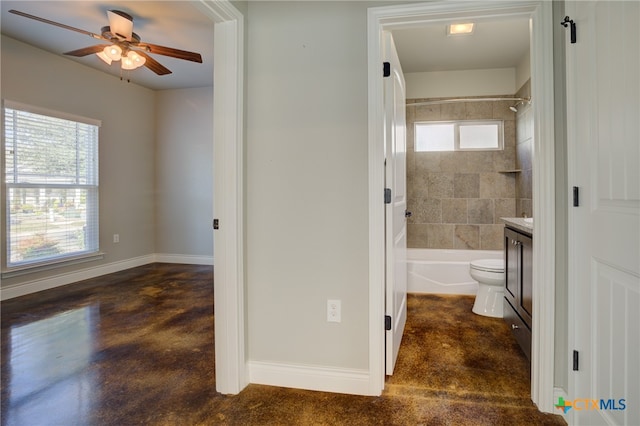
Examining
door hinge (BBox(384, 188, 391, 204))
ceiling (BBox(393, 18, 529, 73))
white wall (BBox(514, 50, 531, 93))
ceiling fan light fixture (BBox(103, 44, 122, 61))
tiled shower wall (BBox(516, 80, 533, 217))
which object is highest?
ceiling (BBox(393, 18, 529, 73))

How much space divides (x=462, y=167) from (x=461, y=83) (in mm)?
1030

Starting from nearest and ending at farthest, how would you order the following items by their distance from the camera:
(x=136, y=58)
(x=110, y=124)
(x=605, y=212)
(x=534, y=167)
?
1. (x=605, y=212)
2. (x=534, y=167)
3. (x=136, y=58)
4. (x=110, y=124)

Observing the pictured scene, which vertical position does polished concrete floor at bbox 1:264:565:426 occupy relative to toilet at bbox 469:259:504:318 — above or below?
below

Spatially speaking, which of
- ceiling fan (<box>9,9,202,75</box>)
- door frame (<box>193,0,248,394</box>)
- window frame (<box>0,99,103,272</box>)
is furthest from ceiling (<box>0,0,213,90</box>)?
door frame (<box>193,0,248,394</box>)

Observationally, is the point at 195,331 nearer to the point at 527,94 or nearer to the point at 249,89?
the point at 249,89

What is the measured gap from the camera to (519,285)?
2281mm

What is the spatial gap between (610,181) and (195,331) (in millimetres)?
2653

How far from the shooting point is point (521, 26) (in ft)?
10.1

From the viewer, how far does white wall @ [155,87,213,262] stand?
200 inches

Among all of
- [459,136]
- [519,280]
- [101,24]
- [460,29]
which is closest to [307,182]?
[519,280]

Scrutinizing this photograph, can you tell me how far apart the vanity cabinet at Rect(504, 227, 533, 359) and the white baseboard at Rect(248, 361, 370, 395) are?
1097 mm

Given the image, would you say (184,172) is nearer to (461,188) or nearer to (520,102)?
(461,188)

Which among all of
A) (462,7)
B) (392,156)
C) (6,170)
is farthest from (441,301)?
(6,170)

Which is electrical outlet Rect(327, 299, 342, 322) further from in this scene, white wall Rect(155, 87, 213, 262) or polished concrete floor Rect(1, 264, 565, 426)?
white wall Rect(155, 87, 213, 262)
